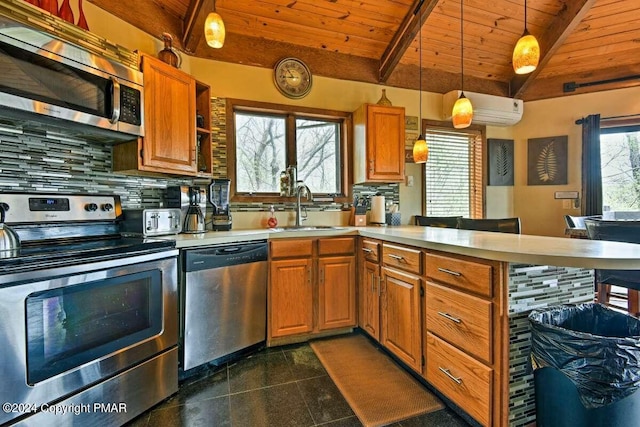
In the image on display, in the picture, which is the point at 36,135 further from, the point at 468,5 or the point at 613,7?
the point at 613,7

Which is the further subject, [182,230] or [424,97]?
[424,97]

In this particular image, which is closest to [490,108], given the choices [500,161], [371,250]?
[500,161]

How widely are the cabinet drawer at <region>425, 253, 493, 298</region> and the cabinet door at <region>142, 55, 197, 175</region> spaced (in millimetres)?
1843

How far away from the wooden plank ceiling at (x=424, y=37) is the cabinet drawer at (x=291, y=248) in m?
1.78

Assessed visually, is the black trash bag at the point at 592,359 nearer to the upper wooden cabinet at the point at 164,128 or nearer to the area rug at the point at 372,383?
the area rug at the point at 372,383

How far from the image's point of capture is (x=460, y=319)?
1539 mm

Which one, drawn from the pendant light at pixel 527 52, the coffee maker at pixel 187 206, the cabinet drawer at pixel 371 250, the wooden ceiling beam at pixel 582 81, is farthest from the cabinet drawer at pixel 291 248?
the wooden ceiling beam at pixel 582 81

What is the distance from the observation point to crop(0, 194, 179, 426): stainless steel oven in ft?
3.94

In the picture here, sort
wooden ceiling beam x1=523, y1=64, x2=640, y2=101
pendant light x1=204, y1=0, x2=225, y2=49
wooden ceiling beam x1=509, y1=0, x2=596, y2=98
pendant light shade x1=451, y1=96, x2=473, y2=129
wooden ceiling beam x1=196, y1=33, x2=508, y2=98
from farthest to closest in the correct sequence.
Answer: wooden ceiling beam x1=523, y1=64, x2=640, y2=101
wooden ceiling beam x1=509, y1=0, x2=596, y2=98
wooden ceiling beam x1=196, y1=33, x2=508, y2=98
pendant light shade x1=451, y1=96, x2=473, y2=129
pendant light x1=204, y1=0, x2=225, y2=49

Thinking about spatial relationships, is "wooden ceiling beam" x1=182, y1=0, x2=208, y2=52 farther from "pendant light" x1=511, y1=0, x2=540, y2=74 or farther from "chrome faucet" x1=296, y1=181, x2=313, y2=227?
"pendant light" x1=511, y1=0, x2=540, y2=74

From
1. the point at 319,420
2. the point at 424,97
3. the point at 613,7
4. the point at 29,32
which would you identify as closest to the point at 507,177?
the point at 424,97

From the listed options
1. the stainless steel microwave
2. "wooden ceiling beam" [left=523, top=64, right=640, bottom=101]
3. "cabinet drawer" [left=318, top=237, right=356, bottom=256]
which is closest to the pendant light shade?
"cabinet drawer" [left=318, top=237, right=356, bottom=256]

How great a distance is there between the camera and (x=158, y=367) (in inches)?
67.4

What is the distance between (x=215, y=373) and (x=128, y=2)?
2739mm
